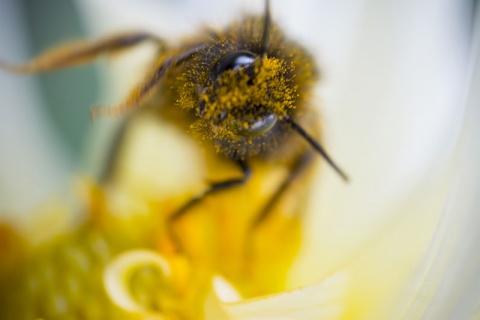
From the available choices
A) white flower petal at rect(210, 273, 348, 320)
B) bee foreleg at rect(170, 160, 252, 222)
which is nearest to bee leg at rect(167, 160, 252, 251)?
bee foreleg at rect(170, 160, 252, 222)

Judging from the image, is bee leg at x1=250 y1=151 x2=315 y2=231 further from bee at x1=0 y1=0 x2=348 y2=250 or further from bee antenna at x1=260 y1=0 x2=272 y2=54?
bee antenna at x1=260 y1=0 x2=272 y2=54

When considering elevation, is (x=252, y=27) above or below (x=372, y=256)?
above

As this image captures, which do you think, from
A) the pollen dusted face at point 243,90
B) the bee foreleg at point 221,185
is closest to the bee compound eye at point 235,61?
the pollen dusted face at point 243,90

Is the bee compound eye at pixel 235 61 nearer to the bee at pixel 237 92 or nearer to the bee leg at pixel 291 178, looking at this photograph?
the bee at pixel 237 92

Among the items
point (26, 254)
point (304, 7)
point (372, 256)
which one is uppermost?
point (304, 7)

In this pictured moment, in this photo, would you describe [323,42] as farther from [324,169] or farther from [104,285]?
A: [104,285]

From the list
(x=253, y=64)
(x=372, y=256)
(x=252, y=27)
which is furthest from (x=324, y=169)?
(x=253, y=64)

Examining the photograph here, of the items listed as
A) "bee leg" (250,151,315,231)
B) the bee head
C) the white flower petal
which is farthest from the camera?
"bee leg" (250,151,315,231)
